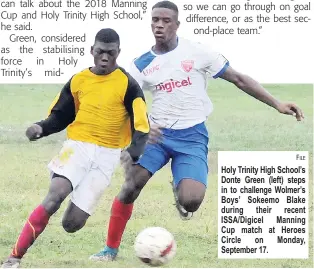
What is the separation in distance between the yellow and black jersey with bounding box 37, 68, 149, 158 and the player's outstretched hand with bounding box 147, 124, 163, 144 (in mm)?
269

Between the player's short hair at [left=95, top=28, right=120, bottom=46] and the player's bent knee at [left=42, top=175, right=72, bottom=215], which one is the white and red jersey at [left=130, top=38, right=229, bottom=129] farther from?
the player's bent knee at [left=42, top=175, right=72, bottom=215]

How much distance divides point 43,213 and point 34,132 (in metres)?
0.64

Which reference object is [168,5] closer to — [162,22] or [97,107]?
[162,22]

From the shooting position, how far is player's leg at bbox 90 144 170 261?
10039 mm

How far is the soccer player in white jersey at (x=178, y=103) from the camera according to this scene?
32.9 ft

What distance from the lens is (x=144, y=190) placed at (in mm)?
13102

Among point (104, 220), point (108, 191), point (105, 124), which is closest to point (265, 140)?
point (108, 191)

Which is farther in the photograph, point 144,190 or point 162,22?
point 144,190

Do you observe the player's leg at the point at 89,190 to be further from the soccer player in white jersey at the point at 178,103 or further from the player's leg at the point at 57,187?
the soccer player in white jersey at the point at 178,103

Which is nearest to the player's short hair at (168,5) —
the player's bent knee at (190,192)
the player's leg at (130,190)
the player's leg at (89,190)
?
the player's leg at (130,190)

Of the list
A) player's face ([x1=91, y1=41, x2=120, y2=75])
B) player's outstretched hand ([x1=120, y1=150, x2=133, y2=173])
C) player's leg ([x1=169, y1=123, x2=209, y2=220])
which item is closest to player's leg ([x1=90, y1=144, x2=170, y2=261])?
player's leg ([x1=169, y1=123, x2=209, y2=220])

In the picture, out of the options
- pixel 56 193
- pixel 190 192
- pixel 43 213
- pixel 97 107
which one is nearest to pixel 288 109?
pixel 190 192

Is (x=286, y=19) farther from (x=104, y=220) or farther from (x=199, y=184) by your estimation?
(x=104, y=220)

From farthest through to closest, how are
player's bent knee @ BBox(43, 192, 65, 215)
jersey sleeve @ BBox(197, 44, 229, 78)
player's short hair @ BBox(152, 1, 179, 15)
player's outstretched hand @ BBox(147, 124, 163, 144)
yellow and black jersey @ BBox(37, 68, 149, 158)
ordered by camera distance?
jersey sleeve @ BBox(197, 44, 229, 78) < player's short hair @ BBox(152, 1, 179, 15) < player's outstretched hand @ BBox(147, 124, 163, 144) < yellow and black jersey @ BBox(37, 68, 149, 158) < player's bent knee @ BBox(43, 192, 65, 215)
